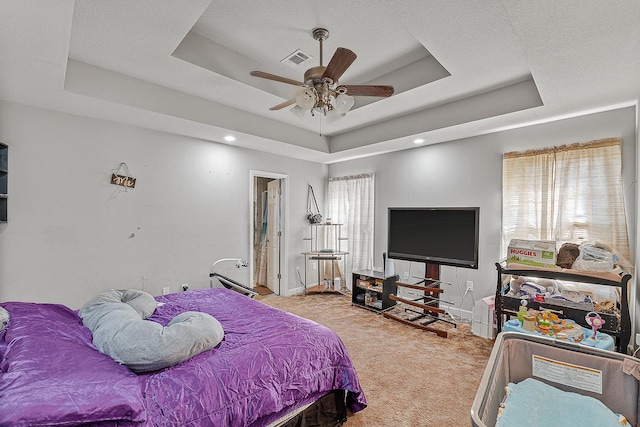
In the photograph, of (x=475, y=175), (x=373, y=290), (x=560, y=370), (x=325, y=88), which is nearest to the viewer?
(x=560, y=370)

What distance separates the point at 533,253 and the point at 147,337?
10.3 ft

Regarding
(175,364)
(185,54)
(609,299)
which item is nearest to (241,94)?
(185,54)

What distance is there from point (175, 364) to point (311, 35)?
2.50m

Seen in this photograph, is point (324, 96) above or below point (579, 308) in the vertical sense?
above

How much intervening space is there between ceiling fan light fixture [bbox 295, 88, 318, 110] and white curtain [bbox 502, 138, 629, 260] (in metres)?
2.53

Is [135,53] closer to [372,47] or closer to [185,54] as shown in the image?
[185,54]

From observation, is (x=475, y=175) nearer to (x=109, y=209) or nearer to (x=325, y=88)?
(x=325, y=88)

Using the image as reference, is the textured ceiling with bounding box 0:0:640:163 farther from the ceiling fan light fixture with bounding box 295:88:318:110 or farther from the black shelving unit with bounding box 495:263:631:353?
the black shelving unit with bounding box 495:263:631:353

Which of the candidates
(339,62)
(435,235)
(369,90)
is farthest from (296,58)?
(435,235)

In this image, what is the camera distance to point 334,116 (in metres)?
2.60

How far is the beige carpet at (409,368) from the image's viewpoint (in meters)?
2.05

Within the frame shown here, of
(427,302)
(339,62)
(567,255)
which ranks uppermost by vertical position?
(339,62)

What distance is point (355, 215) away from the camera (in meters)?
5.12

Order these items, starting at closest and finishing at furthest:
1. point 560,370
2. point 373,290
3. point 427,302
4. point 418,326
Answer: point 560,370
point 418,326
point 427,302
point 373,290
